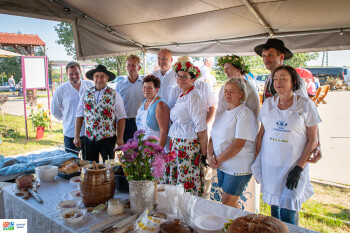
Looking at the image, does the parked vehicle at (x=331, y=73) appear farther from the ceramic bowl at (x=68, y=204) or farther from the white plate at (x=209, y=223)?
the ceramic bowl at (x=68, y=204)

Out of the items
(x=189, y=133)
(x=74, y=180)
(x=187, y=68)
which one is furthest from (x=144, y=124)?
(x=74, y=180)

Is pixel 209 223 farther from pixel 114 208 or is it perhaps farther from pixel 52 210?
pixel 52 210

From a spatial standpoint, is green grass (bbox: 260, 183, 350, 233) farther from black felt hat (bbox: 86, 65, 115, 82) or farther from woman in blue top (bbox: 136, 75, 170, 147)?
black felt hat (bbox: 86, 65, 115, 82)

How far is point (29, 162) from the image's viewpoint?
2.35 m

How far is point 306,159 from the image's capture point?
191 cm

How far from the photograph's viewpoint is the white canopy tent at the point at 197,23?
266 centimetres

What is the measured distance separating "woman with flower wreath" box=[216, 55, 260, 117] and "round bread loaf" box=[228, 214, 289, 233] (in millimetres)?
1462

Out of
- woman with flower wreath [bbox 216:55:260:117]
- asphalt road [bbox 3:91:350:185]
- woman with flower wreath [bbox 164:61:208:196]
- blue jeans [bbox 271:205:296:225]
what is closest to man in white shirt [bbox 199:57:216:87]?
asphalt road [bbox 3:91:350:185]

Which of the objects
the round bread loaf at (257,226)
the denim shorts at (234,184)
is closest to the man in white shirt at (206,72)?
the denim shorts at (234,184)

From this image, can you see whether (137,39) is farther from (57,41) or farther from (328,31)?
(57,41)

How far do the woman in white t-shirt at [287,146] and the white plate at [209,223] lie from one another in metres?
0.85

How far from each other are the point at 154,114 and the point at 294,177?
1.42 meters

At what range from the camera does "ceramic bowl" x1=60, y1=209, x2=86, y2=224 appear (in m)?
1.31

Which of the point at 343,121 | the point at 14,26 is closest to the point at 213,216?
the point at 343,121
